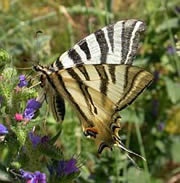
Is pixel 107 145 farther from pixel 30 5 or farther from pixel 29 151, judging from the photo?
pixel 30 5

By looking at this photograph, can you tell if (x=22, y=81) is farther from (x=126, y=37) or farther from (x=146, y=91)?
(x=146, y=91)

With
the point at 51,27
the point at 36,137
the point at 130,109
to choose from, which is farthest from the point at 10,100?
the point at 51,27

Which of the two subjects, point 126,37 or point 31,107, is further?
point 126,37

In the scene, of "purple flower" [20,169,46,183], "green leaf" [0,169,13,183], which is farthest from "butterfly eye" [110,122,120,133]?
"green leaf" [0,169,13,183]

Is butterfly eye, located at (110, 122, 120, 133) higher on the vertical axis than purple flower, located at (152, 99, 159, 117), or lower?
higher

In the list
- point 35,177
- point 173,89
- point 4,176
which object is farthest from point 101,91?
point 173,89

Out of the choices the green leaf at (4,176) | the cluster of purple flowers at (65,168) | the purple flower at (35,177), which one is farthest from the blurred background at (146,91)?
the purple flower at (35,177)

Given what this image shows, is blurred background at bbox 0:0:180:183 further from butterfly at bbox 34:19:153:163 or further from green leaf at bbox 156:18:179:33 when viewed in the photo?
butterfly at bbox 34:19:153:163
